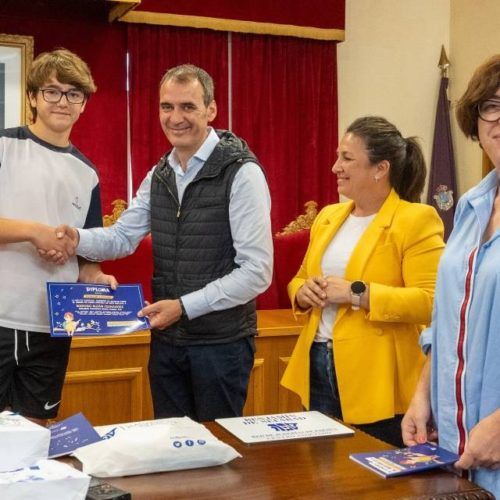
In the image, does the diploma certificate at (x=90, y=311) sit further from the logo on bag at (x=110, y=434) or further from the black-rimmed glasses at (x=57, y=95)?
the logo on bag at (x=110, y=434)

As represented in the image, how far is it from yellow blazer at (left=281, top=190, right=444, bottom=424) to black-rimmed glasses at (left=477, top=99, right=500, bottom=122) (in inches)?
30.4

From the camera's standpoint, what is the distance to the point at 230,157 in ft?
8.20

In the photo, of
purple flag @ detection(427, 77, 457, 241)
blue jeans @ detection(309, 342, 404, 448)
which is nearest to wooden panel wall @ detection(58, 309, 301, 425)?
blue jeans @ detection(309, 342, 404, 448)

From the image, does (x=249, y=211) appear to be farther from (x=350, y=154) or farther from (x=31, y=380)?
(x=31, y=380)

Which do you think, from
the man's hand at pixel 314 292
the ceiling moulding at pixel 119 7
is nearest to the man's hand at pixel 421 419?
the man's hand at pixel 314 292

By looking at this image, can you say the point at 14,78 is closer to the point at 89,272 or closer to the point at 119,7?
the point at 119,7

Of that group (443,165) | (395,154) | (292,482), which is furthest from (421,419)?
(443,165)

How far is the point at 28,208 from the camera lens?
2.44 meters

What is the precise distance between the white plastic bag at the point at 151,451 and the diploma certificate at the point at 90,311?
0.78 metres

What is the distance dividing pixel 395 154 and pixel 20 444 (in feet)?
5.29

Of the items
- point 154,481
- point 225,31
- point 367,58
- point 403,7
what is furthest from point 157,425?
point 403,7

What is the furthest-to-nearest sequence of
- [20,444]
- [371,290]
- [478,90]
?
1. [371,290]
2. [478,90]
3. [20,444]

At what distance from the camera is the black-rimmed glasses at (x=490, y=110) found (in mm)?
1609

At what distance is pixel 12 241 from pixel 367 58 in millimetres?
3396
